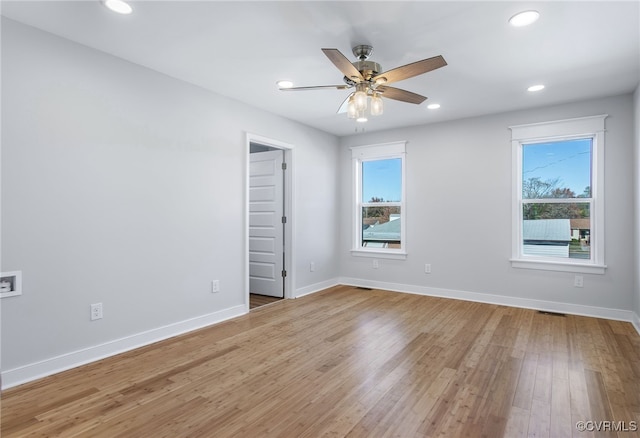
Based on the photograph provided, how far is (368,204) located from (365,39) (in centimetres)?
347

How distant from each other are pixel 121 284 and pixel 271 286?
2417 mm

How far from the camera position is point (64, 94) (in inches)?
108

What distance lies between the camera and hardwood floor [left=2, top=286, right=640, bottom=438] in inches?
79.5

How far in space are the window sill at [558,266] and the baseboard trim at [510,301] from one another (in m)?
0.42

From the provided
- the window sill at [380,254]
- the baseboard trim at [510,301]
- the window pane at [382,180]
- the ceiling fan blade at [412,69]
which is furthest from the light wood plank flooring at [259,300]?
the ceiling fan blade at [412,69]

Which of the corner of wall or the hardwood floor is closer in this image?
the hardwood floor

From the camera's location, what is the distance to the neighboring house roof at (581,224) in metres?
4.28

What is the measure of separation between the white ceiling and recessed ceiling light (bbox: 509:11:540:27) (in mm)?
45

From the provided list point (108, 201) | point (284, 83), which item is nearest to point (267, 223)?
point (284, 83)

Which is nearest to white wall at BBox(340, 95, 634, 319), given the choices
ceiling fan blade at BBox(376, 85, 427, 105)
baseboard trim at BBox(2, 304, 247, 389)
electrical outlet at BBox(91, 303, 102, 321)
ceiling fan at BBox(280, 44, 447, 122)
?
ceiling fan blade at BBox(376, 85, 427, 105)

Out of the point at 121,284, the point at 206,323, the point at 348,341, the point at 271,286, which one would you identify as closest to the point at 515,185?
the point at 348,341

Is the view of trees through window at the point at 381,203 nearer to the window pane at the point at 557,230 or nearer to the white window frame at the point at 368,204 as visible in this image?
the white window frame at the point at 368,204

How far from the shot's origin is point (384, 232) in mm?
5816

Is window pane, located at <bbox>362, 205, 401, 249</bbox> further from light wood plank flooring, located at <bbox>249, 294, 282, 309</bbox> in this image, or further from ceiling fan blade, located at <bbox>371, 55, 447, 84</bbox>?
ceiling fan blade, located at <bbox>371, 55, 447, 84</bbox>
